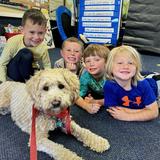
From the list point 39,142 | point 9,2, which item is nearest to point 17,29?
point 9,2

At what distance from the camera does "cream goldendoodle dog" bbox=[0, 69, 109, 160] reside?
1138 mm

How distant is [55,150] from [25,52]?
930mm

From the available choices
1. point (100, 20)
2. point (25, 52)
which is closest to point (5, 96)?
point (25, 52)

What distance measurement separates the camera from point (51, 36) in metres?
4.27

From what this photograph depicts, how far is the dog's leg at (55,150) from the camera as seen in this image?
1.08 meters

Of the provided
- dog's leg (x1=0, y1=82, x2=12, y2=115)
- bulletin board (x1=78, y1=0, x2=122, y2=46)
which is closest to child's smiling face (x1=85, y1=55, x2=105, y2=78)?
dog's leg (x1=0, y1=82, x2=12, y2=115)

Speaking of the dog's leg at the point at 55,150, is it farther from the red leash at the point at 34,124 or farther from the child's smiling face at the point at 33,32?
the child's smiling face at the point at 33,32

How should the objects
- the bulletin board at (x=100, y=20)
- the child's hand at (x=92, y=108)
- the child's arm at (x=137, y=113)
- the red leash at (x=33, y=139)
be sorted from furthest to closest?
the bulletin board at (x=100, y=20) < the child's hand at (x=92, y=108) < the child's arm at (x=137, y=113) < the red leash at (x=33, y=139)

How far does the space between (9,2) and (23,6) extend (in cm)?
29

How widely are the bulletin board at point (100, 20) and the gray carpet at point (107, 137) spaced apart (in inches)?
98.7

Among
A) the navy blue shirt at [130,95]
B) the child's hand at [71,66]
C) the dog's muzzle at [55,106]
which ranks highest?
the dog's muzzle at [55,106]

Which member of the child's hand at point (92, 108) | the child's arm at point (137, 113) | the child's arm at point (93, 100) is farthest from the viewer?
the child's arm at point (93, 100)

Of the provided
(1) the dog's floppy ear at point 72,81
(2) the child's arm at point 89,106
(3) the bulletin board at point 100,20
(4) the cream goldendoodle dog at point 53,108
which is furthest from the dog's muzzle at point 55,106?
(3) the bulletin board at point 100,20

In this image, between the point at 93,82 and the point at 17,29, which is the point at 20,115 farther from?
the point at 17,29
